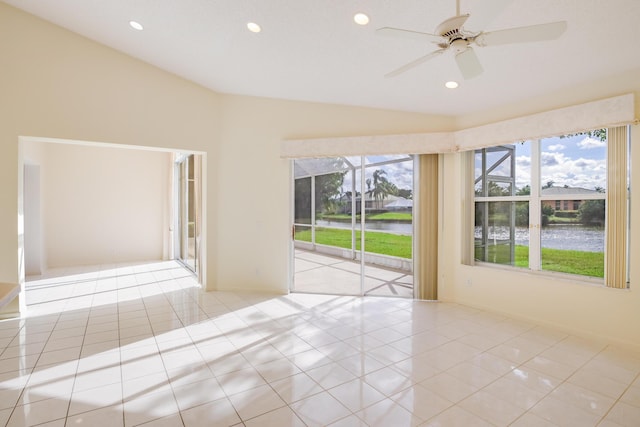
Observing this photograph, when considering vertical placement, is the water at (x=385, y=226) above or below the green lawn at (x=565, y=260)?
above

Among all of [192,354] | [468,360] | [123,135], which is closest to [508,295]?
[468,360]

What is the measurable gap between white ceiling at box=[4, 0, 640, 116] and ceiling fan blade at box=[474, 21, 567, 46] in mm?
156

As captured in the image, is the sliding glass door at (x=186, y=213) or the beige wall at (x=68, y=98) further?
the sliding glass door at (x=186, y=213)

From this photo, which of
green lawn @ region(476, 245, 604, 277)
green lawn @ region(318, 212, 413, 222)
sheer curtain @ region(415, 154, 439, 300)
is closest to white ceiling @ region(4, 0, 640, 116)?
sheer curtain @ region(415, 154, 439, 300)

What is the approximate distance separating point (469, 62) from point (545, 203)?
254 centimetres

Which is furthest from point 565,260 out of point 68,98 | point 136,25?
point 68,98

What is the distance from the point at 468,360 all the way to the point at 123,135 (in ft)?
16.5

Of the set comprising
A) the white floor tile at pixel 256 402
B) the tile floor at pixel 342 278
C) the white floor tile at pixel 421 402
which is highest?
the tile floor at pixel 342 278

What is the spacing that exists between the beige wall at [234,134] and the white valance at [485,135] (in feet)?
0.56

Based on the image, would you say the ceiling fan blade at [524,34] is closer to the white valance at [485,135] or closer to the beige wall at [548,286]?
the white valance at [485,135]

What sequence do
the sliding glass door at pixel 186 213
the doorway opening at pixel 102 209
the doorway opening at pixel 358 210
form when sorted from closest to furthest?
the doorway opening at pixel 358 210, the doorway opening at pixel 102 209, the sliding glass door at pixel 186 213

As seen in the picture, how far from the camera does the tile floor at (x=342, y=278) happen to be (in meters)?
5.46

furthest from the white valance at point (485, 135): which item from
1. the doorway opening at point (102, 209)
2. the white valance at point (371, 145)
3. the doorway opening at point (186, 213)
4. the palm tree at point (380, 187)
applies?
the doorway opening at point (186, 213)

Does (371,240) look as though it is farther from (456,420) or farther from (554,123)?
(456,420)
